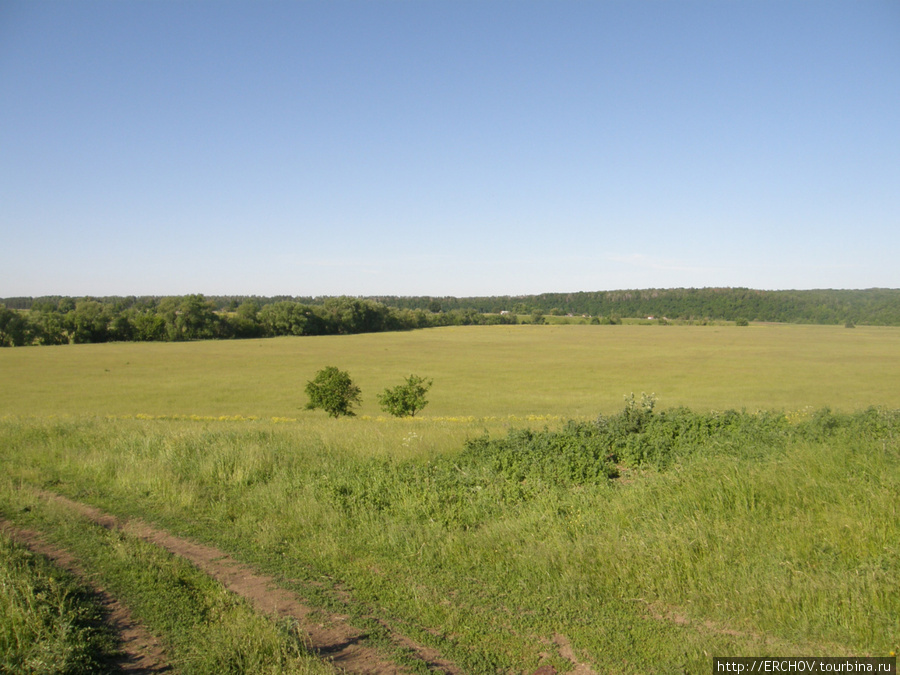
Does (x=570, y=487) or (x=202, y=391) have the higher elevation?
(x=570, y=487)

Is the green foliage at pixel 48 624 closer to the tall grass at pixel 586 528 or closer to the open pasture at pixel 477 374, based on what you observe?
the tall grass at pixel 586 528

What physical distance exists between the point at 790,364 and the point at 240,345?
8389cm

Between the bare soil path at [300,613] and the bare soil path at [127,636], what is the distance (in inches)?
31.1

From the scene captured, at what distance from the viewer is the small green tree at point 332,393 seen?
104ft

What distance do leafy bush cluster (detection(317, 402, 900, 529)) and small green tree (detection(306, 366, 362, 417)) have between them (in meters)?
23.5

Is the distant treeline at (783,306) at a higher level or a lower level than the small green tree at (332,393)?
higher

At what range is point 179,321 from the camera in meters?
110

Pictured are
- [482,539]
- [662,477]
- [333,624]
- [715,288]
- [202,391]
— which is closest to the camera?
[333,624]

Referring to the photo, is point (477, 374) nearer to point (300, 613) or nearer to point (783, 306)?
point (300, 613)

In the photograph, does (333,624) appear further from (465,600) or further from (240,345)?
(240,345)

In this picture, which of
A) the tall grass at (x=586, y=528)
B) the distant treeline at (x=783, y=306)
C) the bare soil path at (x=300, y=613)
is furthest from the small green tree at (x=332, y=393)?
the distant treeline at (x=783, y=306)

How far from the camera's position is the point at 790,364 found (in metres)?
64.5

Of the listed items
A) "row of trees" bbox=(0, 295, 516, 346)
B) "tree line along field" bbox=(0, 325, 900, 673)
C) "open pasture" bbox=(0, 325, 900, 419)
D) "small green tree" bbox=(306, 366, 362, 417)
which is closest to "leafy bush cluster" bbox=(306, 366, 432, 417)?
"small green tree" bbox=(306, 366, 362, 417)

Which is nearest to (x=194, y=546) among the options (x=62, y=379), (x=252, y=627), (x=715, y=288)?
(x=252, y=627)
